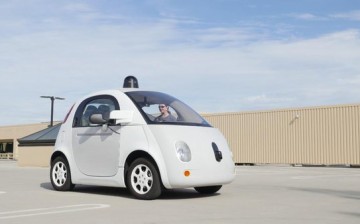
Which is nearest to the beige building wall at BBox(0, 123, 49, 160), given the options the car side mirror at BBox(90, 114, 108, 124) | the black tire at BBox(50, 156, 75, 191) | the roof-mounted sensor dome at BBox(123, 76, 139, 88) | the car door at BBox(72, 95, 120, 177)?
the black tire at BBox(50, 156, 75, 191)

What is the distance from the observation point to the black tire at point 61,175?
390 inches

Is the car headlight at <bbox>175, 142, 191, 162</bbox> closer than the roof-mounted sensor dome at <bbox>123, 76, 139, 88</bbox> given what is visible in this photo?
Yes

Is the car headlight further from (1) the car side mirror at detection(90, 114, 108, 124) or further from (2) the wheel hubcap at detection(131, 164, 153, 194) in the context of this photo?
(1) the car side mirror at detection(90, 114, 108, 124)

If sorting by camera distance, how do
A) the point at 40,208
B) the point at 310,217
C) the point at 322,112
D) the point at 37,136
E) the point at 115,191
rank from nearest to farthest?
the point at 310,217 → the point at 40,208 → the point at 115,191 → the point at 37,136 → the point at 322,112

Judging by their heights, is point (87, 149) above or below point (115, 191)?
above

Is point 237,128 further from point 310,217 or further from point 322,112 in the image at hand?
point 310,217

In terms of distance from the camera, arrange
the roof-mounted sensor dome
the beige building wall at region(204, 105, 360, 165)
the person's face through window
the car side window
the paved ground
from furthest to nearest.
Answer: the beige building wall at region(204, 105, 360, 165)
the roof-mounted sensor dome
the car side window
the person's face through window
the paved ground

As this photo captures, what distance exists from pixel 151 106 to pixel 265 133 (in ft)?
87.6

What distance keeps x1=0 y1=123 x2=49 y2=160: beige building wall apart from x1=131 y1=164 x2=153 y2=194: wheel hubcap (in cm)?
5192

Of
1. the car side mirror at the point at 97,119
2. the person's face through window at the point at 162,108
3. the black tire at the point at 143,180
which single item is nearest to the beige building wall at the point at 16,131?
the car side mirror at the point at 97,119

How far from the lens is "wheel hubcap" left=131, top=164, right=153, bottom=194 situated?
844 cm

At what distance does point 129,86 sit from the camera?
33.2 ft

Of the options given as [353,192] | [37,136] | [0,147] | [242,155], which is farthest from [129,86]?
[0,147]

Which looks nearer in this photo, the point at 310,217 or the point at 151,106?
the point at 310,217
